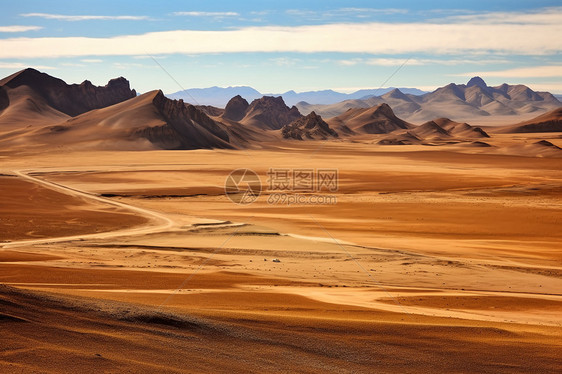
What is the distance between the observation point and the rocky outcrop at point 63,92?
615 feet

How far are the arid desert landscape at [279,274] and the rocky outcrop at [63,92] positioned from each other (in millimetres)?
144865

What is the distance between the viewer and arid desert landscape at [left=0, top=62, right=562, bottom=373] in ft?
23.2

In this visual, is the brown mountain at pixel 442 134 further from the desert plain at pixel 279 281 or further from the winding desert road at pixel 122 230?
the winding desert road at pixel 122 230

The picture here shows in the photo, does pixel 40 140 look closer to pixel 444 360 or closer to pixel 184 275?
pixel 184 275

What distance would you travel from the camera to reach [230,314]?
29.1 ft

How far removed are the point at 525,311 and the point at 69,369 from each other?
9417mm

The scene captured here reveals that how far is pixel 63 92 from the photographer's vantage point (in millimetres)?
191750

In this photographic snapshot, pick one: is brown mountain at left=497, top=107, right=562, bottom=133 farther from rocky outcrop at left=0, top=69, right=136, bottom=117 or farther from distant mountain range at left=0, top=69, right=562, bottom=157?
rocky outcrop at left=0, top=69, right=136, bottom=117

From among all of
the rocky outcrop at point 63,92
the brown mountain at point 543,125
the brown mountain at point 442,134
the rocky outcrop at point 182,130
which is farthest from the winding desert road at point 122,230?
the brown mountain at point 543,125

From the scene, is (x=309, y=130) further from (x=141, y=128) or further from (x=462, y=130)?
(x=141, y=128)

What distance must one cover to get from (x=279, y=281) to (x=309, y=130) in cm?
15014

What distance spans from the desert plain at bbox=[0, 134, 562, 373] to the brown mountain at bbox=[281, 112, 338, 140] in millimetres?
113952

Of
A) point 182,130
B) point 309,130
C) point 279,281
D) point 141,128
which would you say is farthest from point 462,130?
point 279,281

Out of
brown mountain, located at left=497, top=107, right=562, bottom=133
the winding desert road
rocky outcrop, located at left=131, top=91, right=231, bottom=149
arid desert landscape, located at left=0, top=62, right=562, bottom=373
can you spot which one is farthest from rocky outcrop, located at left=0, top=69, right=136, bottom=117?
the winding desert road
